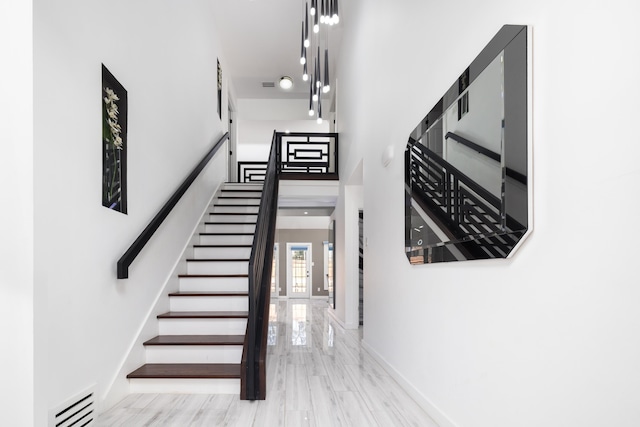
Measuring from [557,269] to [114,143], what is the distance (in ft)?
9.07

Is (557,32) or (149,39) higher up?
(149,39)

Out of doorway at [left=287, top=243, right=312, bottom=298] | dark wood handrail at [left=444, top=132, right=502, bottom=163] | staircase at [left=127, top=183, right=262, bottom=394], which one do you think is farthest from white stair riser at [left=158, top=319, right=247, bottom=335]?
doorway at [left=287, top=243, right=312, bottom=298]

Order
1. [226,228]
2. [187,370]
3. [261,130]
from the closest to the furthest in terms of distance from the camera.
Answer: [187,370] → [226,228] → [261,130]

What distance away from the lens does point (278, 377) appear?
3980 mm

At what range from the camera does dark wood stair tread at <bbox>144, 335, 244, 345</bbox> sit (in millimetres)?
3781

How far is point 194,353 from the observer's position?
3.80 metres

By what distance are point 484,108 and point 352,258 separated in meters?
5.32

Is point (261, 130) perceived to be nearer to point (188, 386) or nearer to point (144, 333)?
point (144, 333)

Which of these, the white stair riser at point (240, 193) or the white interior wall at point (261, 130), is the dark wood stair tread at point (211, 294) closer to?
the white stair riser at point (240, 193)

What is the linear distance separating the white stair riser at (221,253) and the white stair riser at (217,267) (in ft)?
1.40

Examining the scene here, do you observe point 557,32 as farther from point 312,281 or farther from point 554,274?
point 312,281

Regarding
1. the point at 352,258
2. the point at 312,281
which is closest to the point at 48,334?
the point at 352,258

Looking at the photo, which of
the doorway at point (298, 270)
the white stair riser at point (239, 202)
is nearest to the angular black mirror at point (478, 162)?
the white stair riser at point (239, 202)

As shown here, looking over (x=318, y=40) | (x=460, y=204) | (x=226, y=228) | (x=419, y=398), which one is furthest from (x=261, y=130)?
(x=460, y=204)
